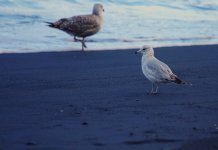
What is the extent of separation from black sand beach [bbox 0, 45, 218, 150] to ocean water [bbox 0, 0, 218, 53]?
147 centimetres

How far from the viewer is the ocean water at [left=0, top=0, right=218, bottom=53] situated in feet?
43.0

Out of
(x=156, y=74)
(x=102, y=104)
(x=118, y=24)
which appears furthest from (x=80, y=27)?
(x=102, y=104)

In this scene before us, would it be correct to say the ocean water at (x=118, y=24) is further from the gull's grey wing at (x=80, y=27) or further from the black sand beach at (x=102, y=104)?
the black sand beach at (x=102, y=104)

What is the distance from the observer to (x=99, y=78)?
945cm

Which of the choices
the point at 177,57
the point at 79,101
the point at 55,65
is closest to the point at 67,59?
the point at 55,65

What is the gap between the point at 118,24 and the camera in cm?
1564

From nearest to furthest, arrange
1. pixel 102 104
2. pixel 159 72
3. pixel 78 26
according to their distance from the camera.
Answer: pixel 102 104, pixel 159 72, pixel 78 26

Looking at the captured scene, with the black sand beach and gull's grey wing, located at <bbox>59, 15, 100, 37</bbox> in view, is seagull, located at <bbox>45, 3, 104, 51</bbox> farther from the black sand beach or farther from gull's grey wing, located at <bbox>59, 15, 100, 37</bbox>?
the black sand beach

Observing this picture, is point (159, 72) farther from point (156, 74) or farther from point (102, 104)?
point (102, 104)

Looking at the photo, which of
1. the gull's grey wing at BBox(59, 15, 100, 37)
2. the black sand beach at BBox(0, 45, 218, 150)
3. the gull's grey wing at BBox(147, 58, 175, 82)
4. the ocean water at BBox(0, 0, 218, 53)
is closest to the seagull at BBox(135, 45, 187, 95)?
the gull's grey wing at BBox(147, 58, 175, 82)

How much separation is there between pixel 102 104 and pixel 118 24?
822cm

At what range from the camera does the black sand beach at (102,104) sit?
5.80 m

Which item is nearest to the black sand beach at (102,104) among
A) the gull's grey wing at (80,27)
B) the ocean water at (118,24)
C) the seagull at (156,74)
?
the seagull at (156,74)

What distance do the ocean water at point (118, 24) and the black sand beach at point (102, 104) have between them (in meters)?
1.47
